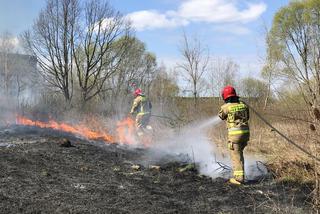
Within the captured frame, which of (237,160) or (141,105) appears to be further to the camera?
(141,105)

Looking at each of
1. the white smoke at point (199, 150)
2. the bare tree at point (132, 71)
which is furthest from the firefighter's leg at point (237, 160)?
the bare tree at point (132, 71)

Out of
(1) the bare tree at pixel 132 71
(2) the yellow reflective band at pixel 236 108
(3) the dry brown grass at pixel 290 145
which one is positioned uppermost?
(1) the bare tree at pixel 132 71

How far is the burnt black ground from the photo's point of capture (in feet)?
17.7

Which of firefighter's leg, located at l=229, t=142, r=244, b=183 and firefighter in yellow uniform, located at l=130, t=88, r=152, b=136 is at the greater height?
firefighter in yellow uniform, located at l=130, t=88, r=152, b=136

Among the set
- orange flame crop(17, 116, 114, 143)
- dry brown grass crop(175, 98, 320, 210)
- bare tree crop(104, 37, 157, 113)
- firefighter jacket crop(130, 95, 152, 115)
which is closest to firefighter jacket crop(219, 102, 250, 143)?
dry brown grass crop(175, 98, 320, 210)

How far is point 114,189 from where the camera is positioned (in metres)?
6.38

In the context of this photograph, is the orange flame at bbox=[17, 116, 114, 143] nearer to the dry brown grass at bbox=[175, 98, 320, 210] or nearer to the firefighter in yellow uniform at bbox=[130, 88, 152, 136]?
the firefighter in yellow uniform at bbox=[130, 88, 152, 136]

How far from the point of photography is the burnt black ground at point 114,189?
5.40m

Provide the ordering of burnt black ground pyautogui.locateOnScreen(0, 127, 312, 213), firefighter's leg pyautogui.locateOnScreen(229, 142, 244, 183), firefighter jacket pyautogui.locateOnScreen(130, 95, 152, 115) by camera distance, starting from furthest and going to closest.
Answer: firefighter jacket pyautogui.locateOnScreen(130, 95, 152, 115) < firefighter's leg pyautogui.locateOnScreen(229, 142, 244, 183) < burnt black ground pyautogui.locateOnScreen(0, 127, 312, 213)

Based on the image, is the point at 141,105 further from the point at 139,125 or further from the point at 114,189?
the point at 114,189

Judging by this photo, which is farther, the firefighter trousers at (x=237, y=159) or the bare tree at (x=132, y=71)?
the bare tree at (x=132, y=71)

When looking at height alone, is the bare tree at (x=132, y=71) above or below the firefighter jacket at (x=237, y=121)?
above

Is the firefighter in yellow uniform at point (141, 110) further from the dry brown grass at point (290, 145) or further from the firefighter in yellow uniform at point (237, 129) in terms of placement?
the firefighter in yellow uniform at point (237, 129)

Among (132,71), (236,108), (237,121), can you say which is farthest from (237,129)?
(132,71)
